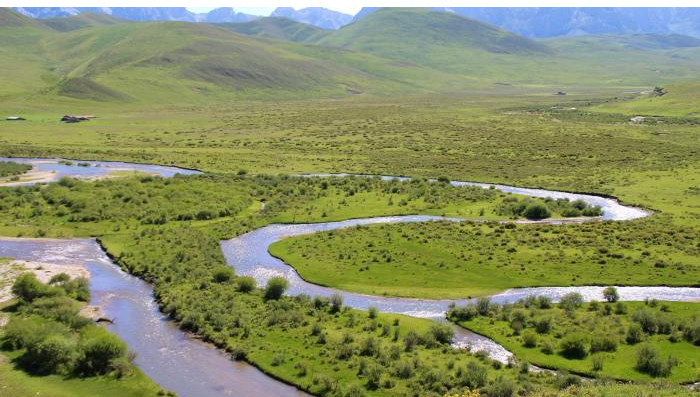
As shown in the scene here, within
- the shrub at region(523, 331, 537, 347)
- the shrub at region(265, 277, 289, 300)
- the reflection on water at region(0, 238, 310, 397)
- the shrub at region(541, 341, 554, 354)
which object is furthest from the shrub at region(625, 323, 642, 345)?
the shrub at region(265, 277, 289, 300)

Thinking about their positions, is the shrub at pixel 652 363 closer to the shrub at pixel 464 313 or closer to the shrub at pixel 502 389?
the shrub at pixel 502 389

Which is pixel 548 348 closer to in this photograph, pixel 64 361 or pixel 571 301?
pixel 571 301

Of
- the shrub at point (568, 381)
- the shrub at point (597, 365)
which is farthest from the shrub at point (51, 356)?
the shrub at point (597, 365)

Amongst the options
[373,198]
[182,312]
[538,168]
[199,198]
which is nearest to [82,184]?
[199,198]

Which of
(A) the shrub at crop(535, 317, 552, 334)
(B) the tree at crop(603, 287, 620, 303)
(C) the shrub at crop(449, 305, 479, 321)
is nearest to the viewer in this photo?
(A) the shrub at crop(535, 317, 552, 334)

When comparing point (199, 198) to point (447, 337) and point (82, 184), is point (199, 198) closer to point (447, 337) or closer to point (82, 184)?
point (82, 184)

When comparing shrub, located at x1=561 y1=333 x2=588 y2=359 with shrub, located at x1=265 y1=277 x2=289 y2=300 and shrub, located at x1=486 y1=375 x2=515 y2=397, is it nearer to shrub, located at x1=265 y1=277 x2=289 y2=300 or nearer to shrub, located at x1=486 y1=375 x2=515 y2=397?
shrub, located at x1=486 y1=375 x2=515 y2=397

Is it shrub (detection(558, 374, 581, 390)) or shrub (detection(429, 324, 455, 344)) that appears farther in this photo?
shrub (detection(429, 324, 455, 344))
